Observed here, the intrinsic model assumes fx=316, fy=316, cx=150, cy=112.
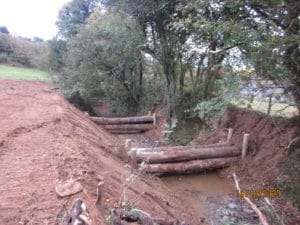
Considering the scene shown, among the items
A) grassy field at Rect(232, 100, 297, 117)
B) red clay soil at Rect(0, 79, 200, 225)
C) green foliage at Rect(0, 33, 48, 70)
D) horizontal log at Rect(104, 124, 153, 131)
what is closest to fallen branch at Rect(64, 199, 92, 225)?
red clay soil at Rect(0, 79, 200, 225)

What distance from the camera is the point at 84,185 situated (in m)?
3.92

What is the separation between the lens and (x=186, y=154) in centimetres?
889

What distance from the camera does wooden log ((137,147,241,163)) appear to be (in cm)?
845

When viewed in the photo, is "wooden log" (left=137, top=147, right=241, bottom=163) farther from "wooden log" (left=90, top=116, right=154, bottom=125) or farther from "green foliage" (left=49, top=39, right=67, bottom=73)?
"green foliage" (left=49, top=39, right=67, bottom=73)

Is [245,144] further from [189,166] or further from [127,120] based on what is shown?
[127,120]

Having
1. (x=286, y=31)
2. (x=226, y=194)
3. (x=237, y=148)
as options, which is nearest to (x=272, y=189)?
(x=226, y=194)

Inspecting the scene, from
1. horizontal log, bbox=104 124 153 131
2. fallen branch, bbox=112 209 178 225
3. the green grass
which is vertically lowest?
horizontal log, bbox=104 124 153 131

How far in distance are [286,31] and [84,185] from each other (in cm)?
525

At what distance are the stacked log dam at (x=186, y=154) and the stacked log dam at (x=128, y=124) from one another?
507 centimetres

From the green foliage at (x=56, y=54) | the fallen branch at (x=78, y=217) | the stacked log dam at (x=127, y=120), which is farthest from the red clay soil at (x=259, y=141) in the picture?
the green foliage at (x=56, y=54)

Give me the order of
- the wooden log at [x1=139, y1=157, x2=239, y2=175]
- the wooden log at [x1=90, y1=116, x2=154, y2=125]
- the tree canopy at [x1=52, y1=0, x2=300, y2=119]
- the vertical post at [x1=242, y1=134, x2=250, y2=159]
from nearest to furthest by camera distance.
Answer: the tree canopy at [x1=52, y1=0, x2=300, y2=119], the wooden log at [x1=139, y1=157, x2=239, y2=175], the vertical post at [x1=242, y1=134, x2=250, y2=159], the wooden log at [x1=90, y1=116, x2=154, y2=125]

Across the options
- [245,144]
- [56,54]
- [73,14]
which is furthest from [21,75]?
[245,144]

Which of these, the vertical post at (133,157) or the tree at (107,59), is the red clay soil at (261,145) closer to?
the vertical post at (133,157)

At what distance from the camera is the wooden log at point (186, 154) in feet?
27.7
